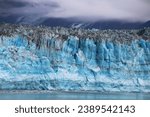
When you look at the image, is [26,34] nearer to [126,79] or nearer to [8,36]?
[8,36]

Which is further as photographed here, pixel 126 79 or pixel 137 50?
pixel 137 50

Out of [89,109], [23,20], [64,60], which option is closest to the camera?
[89,109]

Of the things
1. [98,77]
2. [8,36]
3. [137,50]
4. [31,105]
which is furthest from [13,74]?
[31,105]

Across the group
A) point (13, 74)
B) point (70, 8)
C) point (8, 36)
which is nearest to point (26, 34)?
point (8, 36)

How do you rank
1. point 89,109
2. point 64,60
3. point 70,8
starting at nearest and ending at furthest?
point 89,109 < point 70,8 < point 64,60

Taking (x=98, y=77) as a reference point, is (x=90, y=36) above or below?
above

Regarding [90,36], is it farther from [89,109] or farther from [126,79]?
[89,109]
